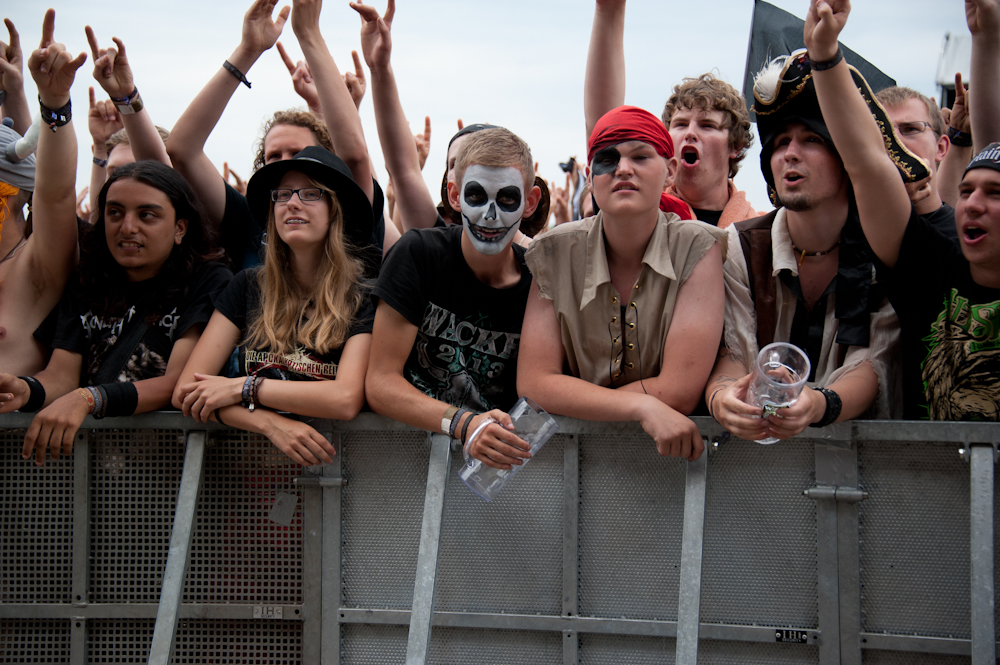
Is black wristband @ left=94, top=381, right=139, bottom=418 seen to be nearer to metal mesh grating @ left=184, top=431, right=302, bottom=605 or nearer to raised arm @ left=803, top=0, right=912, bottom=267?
metal mesh grating @ left=184, top=431, right=302, bottom=605

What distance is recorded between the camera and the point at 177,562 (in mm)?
2713

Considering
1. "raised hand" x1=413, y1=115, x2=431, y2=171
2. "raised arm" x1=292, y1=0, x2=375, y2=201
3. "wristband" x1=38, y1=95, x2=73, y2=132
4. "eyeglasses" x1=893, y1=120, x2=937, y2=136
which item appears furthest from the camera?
"raised hand" x1=413, y1=115, x2=431, y2=171

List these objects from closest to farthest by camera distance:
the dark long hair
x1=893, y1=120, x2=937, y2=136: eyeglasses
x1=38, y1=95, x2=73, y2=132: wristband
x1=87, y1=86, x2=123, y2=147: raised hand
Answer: x1=38, y1=95, x2=73, y2=132: wristband, the dark long hair, x1=893, y1=120, x2=937, y2=136: eyeglasses, x1=87, y1=86, x2=123, y2=147: raised hand

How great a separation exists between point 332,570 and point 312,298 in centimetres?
111

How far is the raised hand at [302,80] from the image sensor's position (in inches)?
186

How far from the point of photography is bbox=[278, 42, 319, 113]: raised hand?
186 inches

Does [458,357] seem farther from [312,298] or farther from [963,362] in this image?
[963,362]

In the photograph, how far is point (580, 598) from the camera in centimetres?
268

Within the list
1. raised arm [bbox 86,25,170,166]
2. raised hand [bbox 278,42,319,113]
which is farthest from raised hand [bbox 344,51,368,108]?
raised arm [bbox 86,25,170,166]

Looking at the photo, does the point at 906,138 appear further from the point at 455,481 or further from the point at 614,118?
the point at 455,481

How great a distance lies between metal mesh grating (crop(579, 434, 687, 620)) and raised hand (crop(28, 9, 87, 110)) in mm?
2468

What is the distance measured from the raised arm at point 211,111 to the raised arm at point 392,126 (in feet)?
1.76

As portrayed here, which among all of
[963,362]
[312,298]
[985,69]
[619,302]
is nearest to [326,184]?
[312,298]

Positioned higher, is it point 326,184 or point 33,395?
point 326,184
